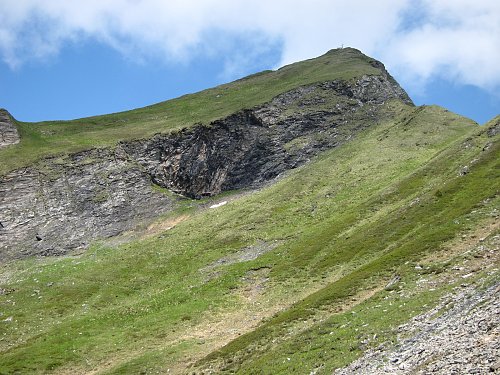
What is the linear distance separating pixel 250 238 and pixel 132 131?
243 ft

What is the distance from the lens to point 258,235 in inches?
3182

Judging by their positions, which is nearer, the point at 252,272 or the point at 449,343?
the point at 449,343

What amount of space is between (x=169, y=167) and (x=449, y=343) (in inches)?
4240

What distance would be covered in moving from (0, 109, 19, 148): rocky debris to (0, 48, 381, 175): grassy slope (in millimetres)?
2108

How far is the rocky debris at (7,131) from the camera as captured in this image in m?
134

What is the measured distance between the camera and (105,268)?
8062 centimetres

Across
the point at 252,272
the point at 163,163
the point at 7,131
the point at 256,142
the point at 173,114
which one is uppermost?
the point at 7,131

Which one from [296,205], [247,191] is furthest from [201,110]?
[296,205]

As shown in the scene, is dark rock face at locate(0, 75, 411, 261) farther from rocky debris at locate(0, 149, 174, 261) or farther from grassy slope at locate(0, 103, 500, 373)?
grassy slope at locate(0, 103, 500, 373)

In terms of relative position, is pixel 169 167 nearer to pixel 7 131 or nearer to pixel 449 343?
pixel 7 131

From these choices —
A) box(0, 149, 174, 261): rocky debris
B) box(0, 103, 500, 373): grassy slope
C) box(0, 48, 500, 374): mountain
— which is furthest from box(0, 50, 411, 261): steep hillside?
box(0, 103, 500, 373): grassy slope

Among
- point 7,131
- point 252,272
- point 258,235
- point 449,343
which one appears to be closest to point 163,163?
point 7,131

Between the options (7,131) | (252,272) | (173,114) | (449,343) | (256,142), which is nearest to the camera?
(449,343)

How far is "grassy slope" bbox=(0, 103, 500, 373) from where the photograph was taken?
4481cm
